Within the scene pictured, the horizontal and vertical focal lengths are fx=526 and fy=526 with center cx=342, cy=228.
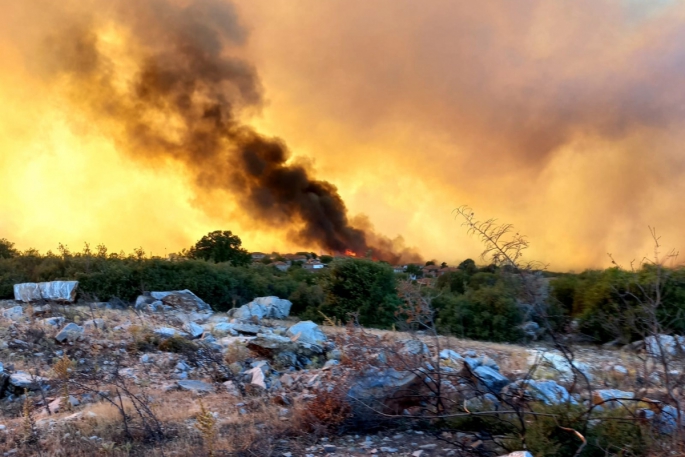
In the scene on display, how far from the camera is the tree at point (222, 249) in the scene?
95.0ft

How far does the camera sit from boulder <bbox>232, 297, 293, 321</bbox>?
1580cm

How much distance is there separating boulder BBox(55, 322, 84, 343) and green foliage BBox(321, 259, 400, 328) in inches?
308

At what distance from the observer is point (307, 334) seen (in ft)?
36.2

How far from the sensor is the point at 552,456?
4121 mm

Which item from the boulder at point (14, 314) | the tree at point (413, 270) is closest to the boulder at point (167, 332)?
the boulder at point (14, 314)

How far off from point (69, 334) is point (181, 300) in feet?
23.4

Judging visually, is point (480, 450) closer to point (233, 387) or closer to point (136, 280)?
point (233, 387)

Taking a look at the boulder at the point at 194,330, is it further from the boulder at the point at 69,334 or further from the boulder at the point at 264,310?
the boulder at the point at 264,310

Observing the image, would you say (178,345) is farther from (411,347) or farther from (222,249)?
(222,249)

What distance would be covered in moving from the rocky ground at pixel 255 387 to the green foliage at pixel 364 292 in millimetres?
4629

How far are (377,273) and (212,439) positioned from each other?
12.4 meters

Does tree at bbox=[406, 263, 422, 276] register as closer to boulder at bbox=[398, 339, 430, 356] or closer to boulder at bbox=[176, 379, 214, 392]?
boulder at bbox=[176, 379, 214, 392]

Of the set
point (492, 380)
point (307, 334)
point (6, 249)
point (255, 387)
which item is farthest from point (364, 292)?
point (6, 249)

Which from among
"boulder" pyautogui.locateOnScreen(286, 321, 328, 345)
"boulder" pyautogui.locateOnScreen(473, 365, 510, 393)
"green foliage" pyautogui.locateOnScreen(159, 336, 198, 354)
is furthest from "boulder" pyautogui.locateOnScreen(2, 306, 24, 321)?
"boulder" pyautogui.locateOnScreen(473, 365, 510, 393)
